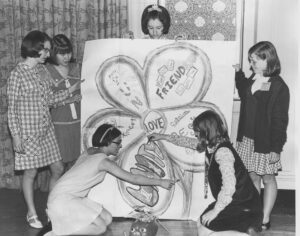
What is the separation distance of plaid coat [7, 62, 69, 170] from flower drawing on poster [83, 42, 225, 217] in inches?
9.0

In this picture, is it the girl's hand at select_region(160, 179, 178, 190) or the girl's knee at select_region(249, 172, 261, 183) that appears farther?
the girl's knee at select_region(249, 172, 261, 183)

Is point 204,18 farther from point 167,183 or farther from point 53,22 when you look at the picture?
point 167,183

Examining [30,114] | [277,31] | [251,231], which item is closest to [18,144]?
[30,114]

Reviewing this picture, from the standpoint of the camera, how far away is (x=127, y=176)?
266cm

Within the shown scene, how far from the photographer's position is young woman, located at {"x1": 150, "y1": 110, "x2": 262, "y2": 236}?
2.43m

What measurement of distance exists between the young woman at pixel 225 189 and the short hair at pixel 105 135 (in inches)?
18.1

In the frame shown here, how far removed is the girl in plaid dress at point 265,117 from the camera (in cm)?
277

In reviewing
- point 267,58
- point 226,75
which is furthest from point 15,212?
point 267,58

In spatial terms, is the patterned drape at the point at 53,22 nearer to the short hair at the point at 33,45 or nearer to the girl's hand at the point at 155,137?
the short hair at the point at 33,45

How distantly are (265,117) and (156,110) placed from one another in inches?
22.9

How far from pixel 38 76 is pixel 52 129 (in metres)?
0.31

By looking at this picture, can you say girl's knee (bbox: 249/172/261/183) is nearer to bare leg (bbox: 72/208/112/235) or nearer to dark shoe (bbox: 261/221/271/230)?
dark shoe (bbox: 261/221/271/230)

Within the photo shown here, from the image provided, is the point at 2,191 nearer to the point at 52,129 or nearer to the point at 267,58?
the point at 52,129

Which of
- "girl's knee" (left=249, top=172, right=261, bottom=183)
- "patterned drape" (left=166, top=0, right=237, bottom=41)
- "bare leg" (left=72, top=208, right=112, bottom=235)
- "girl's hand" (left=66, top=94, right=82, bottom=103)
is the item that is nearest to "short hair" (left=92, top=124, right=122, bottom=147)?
"girl's hand" (left=66, top=94, right=82, bottom=103)
